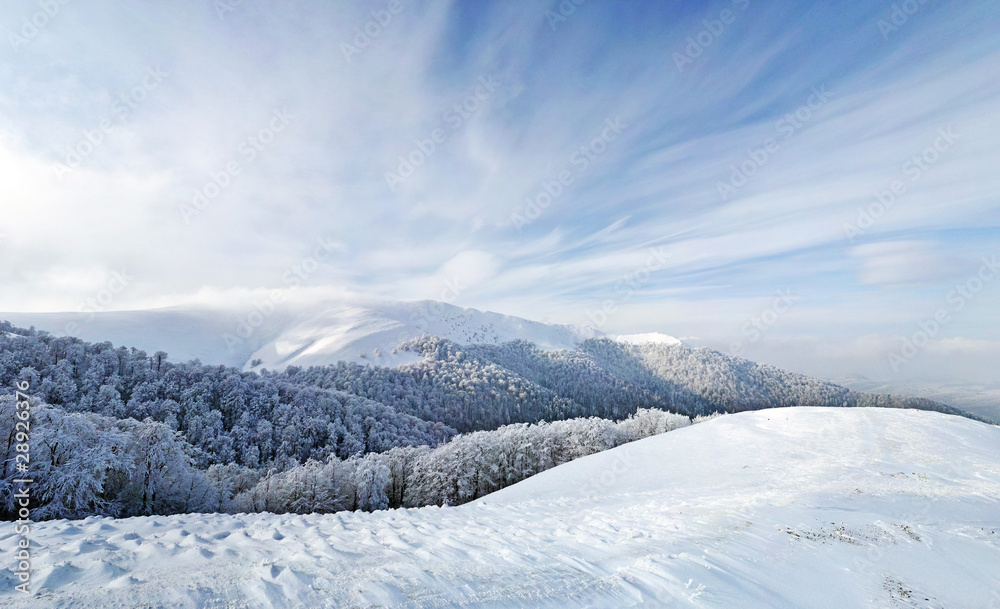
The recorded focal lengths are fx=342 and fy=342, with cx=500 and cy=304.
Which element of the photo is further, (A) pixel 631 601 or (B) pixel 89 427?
(B) pixel 89 427

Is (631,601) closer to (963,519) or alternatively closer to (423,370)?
(963,519)

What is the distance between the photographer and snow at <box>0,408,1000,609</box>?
450 centimetres

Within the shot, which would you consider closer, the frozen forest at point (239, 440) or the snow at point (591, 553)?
the snow at point (591, 553)

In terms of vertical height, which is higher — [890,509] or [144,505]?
[890,509]

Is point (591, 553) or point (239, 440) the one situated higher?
point (591, 553)

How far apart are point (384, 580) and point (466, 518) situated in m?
7.54

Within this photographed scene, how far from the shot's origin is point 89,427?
63.1ft

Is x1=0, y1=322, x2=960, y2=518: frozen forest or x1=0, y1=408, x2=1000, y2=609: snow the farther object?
x1=0, y1=322, x2=960, y2=518: frozen forest

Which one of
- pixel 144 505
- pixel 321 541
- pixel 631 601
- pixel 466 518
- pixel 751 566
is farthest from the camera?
pixel 144 505

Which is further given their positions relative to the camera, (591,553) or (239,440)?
(239,440)

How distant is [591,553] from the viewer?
6719mm

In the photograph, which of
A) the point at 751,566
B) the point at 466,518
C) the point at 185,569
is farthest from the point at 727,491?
the point at 185,569

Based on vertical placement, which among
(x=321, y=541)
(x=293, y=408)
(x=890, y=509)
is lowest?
(x=293, y=408)

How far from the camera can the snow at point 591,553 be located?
4.50 meters
